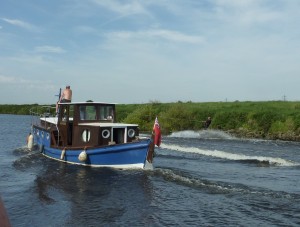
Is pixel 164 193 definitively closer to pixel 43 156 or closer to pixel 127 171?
pixel 127 171

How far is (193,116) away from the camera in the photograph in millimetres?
51219

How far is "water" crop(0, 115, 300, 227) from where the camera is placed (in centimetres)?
1156

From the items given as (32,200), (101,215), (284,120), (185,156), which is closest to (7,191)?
(32,200)

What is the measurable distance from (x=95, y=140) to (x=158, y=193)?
6.65 meters

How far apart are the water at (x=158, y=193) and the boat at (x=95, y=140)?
64 centimetres

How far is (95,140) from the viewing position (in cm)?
2023

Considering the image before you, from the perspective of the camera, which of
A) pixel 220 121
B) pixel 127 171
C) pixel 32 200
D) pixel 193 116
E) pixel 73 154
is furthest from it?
pixel 193 116

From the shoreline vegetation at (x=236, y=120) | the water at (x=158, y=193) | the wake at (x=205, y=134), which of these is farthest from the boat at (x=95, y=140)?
the shoreline vegetation at (x=236, y=120)

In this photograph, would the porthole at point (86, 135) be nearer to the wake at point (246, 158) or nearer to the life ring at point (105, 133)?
the life ring at point (105, 133)

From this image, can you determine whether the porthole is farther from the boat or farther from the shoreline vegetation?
the shoreline vegetation

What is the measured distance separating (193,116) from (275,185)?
35.4 metres

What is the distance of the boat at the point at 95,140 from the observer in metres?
18.8

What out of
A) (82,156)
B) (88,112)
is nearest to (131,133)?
(82,156)

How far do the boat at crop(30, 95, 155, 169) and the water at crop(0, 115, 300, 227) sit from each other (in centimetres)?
64
